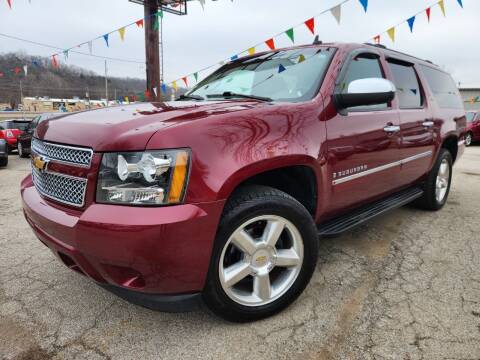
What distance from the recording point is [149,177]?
162 centimetres

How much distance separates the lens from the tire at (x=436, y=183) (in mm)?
4027

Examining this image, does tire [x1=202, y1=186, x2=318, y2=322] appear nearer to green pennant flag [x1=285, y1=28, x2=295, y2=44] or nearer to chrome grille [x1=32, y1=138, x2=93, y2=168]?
chrome grille [x1=32, y1=138, x2=93, y2=168]

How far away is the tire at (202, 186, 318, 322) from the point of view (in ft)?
6.03

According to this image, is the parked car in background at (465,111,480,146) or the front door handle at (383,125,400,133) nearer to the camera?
the front door handle at (383,125,400,133)

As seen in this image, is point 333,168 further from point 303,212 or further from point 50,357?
point 50,357

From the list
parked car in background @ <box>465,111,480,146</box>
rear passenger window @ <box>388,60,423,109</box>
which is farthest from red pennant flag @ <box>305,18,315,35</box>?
parked car in background @ <box>465,111,480,146</box>

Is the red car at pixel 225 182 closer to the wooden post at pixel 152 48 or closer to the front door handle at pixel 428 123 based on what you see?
the front door handle at pixel 428 123

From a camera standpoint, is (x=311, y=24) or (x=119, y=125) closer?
(x=119, y=125)

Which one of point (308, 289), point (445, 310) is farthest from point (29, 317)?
point (445, 310)

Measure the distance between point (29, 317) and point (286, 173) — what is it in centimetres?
183

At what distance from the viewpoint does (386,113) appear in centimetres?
290

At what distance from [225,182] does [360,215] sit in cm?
152

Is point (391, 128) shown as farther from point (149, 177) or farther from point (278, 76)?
point (149, 177)

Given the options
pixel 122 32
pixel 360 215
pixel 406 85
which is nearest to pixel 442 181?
pixel 406 85
